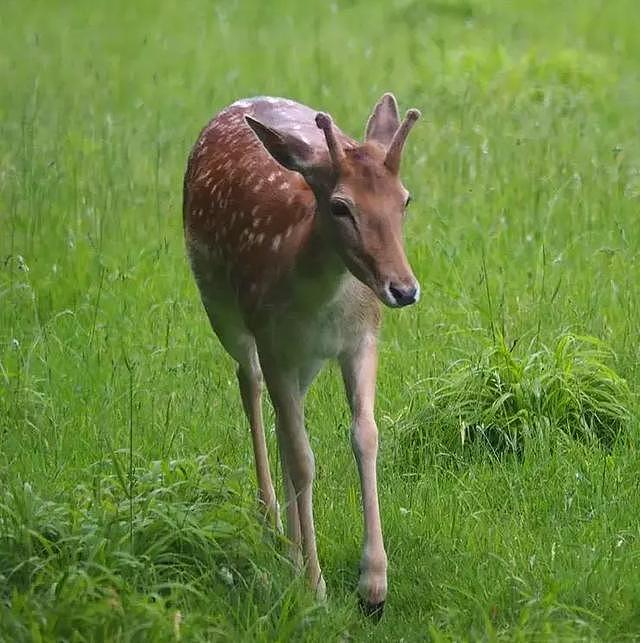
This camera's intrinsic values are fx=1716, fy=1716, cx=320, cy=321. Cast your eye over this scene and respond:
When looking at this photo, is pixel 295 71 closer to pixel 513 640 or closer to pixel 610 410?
pixel 610 410

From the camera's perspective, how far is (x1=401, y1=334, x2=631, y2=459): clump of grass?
6.78 m

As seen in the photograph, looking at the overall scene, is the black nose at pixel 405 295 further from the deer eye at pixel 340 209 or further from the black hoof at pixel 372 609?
the black hoof at pixel 372 609

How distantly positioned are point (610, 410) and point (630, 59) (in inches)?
271

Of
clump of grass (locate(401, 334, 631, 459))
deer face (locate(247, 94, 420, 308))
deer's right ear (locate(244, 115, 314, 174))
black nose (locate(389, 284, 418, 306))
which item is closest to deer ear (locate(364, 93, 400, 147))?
deer face (locate(247, 94, 420, 308))

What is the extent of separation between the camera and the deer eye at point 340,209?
5346 mm

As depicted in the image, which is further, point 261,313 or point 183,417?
point 183,417

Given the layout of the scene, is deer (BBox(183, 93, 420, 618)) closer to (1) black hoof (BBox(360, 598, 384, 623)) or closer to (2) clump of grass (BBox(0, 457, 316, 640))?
(1) black hoof (BBox(360, 598, 384, 623))

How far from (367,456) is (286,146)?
41.7 inches

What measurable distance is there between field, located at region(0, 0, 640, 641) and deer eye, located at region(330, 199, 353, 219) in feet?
3.53

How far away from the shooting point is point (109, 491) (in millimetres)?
5930

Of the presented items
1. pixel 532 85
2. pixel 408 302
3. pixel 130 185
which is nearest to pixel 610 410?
pixel 408 302

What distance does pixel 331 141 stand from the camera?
5359 millimetres

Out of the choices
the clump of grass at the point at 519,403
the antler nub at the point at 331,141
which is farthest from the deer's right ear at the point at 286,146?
the clump of grass at the point at 519,403

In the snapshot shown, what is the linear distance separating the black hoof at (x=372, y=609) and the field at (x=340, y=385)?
3 cm
